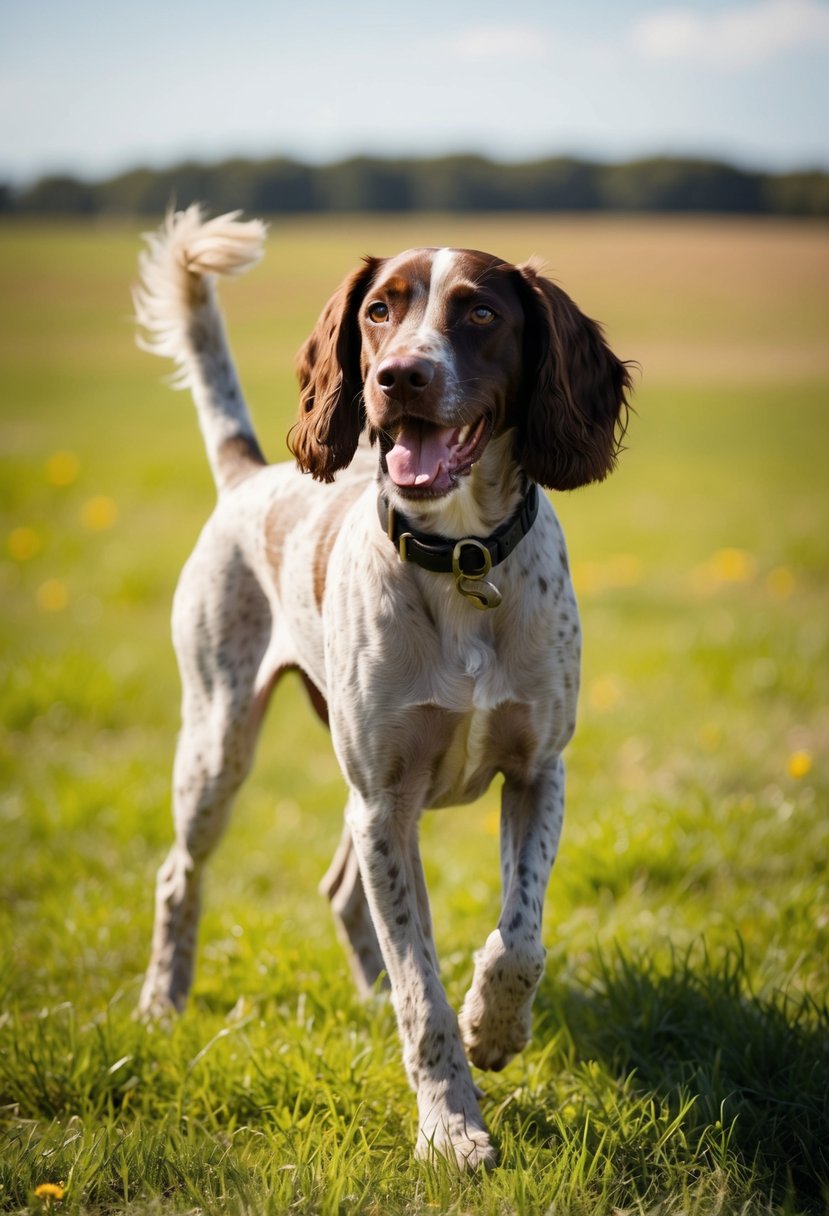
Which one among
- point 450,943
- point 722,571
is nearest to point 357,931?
point 450,943

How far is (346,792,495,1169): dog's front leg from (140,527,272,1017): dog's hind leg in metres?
0.86

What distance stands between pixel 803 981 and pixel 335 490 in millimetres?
1869

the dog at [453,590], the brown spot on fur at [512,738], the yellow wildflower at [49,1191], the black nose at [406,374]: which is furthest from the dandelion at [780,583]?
the yellow wildflower at [49,1191]

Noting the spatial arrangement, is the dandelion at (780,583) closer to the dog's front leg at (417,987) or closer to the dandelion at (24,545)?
the dandelion at (24,545)

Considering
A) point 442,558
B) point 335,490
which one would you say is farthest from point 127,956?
point 442,558

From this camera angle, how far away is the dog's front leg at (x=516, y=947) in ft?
9.04

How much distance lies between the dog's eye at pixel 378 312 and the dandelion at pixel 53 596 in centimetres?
484

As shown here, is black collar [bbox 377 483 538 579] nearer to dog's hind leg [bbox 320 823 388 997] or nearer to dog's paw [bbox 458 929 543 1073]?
dog's paw [bbox 458 929 543 1073]

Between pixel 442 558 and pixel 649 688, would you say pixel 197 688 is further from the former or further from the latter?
pixel 649 688

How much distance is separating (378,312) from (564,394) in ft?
1.60

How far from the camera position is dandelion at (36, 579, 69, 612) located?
7.61m

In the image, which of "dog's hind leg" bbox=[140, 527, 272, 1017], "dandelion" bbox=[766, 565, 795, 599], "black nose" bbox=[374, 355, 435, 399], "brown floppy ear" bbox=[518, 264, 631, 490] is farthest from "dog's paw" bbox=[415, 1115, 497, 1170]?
"dandelion" bbox=[766, 565, 795, 599]

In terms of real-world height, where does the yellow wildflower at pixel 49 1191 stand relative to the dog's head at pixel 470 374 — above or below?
below

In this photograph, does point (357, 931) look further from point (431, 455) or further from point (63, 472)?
point (63, 472)
